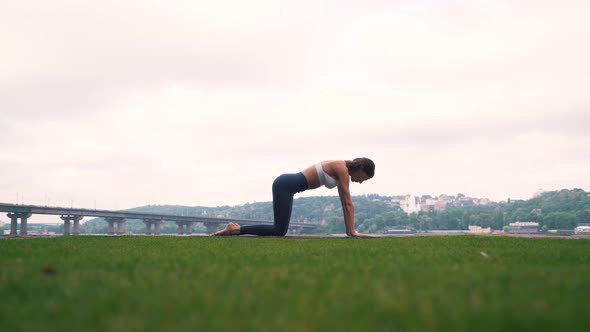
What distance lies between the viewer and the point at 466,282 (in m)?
3.56

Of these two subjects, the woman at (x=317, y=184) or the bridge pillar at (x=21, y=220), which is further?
the bridge pillar at (x=21, y=220)

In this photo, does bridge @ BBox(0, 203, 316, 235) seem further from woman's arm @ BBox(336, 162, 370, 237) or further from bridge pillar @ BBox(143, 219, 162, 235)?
woman's arm @ BBox(336, 162, 370, 237)

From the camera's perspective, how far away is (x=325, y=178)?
11562mm

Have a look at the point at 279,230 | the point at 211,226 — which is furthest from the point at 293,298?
the point at 211,226

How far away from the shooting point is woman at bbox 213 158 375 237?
11.4 metres

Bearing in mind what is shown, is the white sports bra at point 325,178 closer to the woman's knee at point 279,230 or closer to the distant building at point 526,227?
the woman's knee at point 279,230

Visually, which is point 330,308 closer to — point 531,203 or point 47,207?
point 47,207

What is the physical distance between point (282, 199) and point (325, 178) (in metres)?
1.22

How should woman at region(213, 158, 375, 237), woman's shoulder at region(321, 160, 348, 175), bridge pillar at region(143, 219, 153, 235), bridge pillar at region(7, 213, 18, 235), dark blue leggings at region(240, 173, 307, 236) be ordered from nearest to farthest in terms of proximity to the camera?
1. woman's shoulder at region(321, 160, 348, 175)
2. woman at region(213, 158, 375, 237)
3. dark blue leggings at region(240, 173, 307, 236)
4. bridge pillar at region(7, 213, 18, 235)
5. bridge pillar at region(143, 219, 153, 235)

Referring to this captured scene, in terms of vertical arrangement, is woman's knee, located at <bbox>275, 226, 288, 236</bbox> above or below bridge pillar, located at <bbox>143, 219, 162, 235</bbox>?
above

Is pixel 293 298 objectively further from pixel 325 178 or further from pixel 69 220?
pixel 69 220

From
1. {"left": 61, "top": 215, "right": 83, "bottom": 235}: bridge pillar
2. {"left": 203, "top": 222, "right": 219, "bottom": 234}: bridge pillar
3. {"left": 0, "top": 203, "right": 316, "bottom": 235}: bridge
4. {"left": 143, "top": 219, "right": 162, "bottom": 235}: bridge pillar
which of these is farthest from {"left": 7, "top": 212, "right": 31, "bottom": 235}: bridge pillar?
{"left": 203, "top": 222, "right": 219, "bottom": 234}: bridge pillar

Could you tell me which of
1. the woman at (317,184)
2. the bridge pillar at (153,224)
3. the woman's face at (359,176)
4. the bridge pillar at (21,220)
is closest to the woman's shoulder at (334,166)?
the woman at (317,184)

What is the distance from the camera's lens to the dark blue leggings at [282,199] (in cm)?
1202
